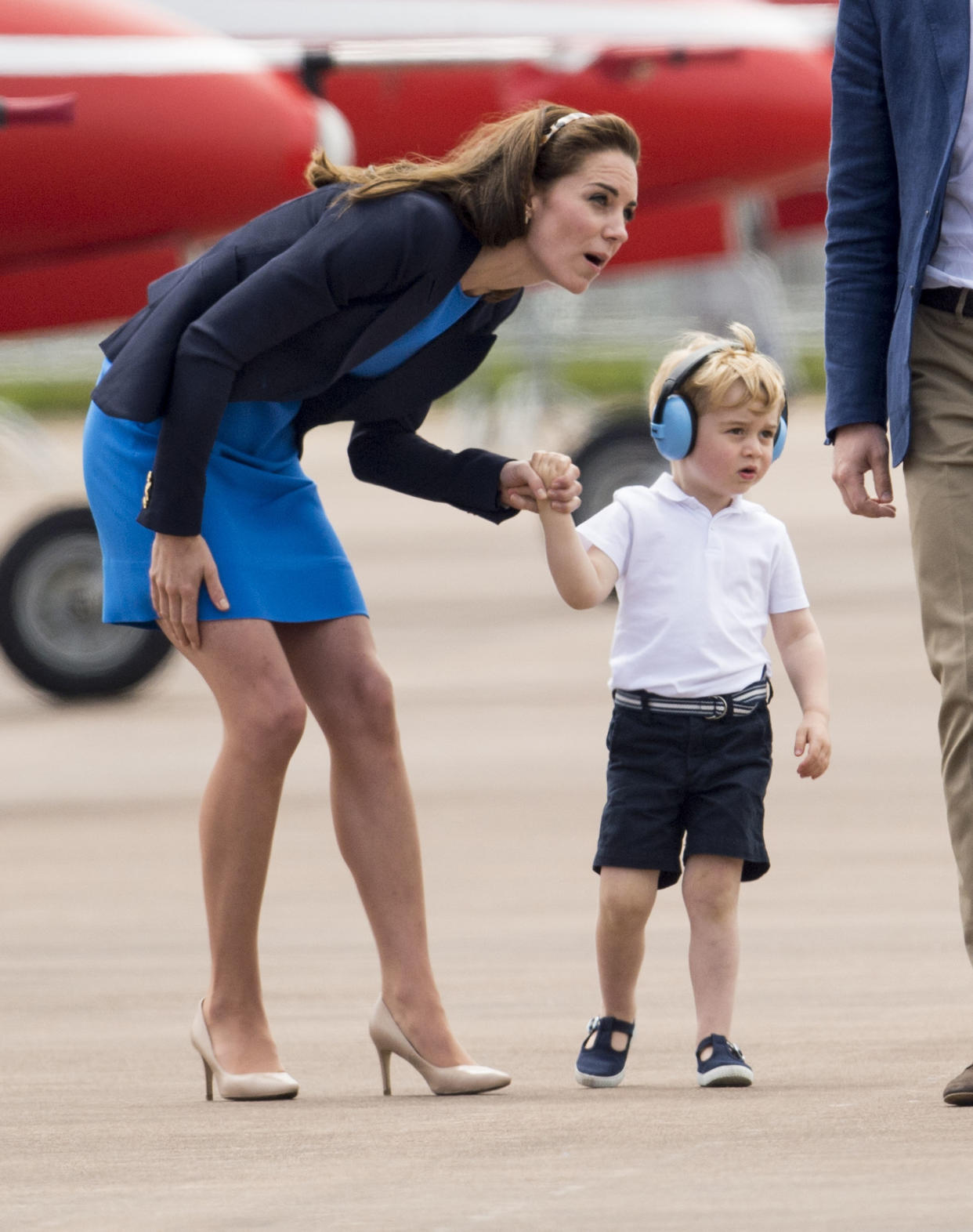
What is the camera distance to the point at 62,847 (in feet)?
23.9

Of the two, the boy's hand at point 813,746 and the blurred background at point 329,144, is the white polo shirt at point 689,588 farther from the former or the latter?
the blurred background at point 329,144

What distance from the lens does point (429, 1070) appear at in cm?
411

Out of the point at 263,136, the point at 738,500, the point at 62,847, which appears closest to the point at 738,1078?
the point at 738,500

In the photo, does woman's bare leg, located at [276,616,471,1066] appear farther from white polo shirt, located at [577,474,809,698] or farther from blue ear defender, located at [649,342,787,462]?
blue ear defender, located at [649,342,787,462]

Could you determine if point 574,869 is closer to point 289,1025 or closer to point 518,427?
point 289,1025

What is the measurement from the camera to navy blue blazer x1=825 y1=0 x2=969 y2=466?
379 centimetres

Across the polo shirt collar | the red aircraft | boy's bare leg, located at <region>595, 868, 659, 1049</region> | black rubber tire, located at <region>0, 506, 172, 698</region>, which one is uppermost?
the red aircraft

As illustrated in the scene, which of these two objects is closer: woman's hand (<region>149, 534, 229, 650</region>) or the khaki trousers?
the khaki trousers

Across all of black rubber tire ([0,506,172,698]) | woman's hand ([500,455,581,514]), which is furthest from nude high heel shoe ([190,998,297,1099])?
black rubber tire ([0,506,172,698])

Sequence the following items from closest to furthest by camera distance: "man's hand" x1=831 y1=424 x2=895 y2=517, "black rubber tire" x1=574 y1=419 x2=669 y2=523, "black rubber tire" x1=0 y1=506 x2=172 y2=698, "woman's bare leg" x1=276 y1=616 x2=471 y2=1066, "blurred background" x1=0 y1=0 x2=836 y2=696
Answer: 1. "man's hand" x1=831 y1=424 x2=895 y2=517
2. "woman's bare leg" x1=276 y1=616 x2=471 y2=1066
3. "black rubber tire" x1=0 y1=506 x2=172 y2=698
4. "blurred background" x1=0 y1=0 x2=836 y2=696
5. "black rubber tire" x1=574 y1=419 x2=669 y2=523

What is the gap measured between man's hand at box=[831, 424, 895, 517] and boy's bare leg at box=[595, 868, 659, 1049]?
674 mm

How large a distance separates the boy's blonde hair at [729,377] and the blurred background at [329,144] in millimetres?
5004

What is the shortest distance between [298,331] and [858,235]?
887 millimetres

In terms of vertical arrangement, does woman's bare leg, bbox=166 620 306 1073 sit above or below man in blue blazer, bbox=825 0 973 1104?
below
